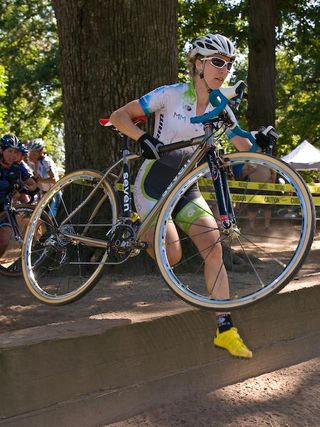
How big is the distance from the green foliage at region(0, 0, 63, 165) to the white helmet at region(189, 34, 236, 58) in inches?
840

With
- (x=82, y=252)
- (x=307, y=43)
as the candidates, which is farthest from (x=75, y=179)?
(x=307, y=43)

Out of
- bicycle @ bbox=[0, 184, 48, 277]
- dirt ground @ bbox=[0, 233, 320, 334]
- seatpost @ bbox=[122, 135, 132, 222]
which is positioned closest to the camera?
seatpost @ bbox=[122, 135, 132, 222]

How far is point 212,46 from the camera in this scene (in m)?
3.75

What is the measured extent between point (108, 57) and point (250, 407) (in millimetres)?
3651

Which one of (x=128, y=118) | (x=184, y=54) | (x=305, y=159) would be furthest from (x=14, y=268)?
(x=305, y=159)

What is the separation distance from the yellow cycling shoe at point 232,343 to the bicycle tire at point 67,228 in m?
1.07

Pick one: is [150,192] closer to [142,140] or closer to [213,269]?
[142,140]

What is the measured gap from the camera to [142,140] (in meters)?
3.79

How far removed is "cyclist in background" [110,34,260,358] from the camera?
3717 mm

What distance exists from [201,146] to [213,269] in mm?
743

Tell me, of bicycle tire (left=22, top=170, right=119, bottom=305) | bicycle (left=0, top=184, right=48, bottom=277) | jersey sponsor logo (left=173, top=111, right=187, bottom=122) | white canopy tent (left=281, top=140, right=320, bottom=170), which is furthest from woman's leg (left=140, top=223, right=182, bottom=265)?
white canopy tent (left=281, top=140, right=320, bottom=170)

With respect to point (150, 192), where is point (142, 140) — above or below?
above

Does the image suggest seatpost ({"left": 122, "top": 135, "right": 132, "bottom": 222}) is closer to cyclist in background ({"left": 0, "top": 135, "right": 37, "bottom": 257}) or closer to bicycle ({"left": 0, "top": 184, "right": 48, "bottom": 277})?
bicycle ({"left": 0, "top": 184, "right": 48, "bottom": 277})

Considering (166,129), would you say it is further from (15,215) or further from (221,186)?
(15,215)
